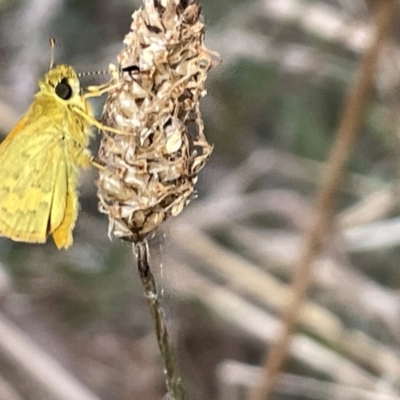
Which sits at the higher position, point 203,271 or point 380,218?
point 380,218

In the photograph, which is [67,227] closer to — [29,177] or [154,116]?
[29,177]

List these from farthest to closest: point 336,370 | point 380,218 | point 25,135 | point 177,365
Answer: point 380,218
point 336,370
point 25,135
point 177,365

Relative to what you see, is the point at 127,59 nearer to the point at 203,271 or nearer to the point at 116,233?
the point at 116,233

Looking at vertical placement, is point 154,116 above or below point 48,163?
below

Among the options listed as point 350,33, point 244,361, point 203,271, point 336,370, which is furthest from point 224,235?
point 350,33

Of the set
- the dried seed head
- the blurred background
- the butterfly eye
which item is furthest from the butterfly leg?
the blurred background

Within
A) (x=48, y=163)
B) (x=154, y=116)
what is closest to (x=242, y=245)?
(x=48, y=163)

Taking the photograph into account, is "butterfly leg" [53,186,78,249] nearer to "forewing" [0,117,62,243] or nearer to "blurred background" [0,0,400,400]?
"forewing" [0,117,62,243]
